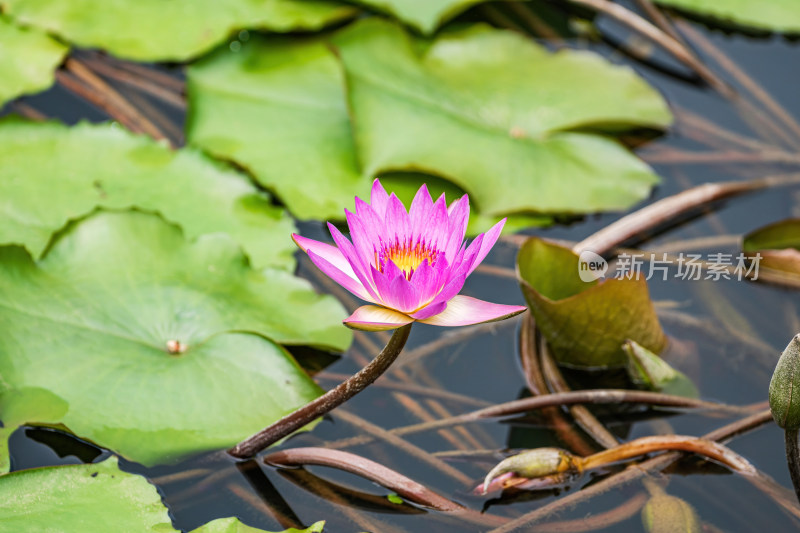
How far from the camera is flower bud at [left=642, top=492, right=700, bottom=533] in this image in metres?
1.74

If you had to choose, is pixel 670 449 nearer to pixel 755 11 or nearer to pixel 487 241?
pixel 487 241

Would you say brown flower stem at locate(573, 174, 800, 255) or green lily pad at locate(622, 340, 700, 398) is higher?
brown flower stem at locate(573, 174, 800, 255)

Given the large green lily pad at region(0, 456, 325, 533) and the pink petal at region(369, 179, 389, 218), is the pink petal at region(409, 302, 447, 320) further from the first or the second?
the large green lily pad at region(0, 456, 325, 533)

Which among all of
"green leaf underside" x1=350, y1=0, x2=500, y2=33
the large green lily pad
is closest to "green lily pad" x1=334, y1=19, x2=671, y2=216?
"green leaf underside" x1=350, y1=0, x2=500, y2=33

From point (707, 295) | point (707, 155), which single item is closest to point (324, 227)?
point (707, 295)

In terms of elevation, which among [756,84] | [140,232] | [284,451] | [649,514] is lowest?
[649,514]

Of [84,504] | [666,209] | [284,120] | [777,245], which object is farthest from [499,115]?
[84,504]

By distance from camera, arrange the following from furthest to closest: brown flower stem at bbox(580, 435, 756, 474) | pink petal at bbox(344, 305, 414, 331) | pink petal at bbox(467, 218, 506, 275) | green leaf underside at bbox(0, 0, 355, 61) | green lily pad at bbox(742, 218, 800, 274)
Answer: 1. green leaf underside at bbox(0, 0, 355, 61)
2. green lily pad at bbox(742, 218, 800, 274)
3. brown flower stem at bbox(580, 435, 756, 474)
4. pink petal at bbox(467, 218, 506, 275)
5. pink petal at bbox(344, 305, 414, 331)

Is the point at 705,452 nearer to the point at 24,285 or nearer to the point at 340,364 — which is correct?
the point at 340,364

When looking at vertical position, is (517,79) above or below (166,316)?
above

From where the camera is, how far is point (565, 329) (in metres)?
2.10

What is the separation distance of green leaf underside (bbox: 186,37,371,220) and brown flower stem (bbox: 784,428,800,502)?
1.42 metres

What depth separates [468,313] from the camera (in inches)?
53.2

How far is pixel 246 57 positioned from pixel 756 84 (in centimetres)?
215
